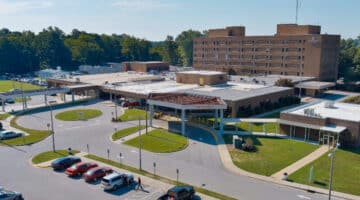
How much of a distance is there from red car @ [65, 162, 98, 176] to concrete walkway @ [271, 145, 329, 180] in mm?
20660

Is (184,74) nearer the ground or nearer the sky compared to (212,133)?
nearer the sky

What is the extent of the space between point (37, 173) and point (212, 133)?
88.5 ft

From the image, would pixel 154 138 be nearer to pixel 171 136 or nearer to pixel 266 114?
pixel 171 136

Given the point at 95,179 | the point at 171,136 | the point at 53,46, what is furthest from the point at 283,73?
the point at 53,46

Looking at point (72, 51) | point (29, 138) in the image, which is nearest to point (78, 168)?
point (29, 138)

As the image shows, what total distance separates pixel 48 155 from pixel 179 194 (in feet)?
69.8

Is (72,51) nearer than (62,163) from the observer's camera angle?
No

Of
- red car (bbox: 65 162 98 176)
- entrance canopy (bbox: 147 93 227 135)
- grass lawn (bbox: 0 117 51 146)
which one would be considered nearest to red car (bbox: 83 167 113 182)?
red car (bbox: 65 162 98 176)

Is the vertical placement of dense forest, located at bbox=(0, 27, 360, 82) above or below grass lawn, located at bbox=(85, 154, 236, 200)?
above

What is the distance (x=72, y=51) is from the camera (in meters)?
158

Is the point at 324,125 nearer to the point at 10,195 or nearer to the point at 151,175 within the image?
the point at 151,175

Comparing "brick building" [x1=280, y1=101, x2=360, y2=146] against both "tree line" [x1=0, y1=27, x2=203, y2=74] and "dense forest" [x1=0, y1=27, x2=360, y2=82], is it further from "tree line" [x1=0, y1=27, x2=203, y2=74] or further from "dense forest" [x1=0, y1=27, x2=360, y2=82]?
"tree line" [x1=0, y1=27, x2=203, y2=74]

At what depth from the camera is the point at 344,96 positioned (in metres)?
90.4

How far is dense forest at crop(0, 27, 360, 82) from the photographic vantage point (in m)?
140
